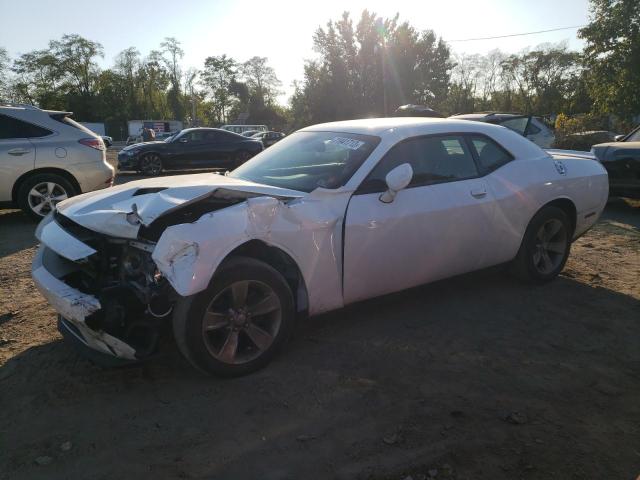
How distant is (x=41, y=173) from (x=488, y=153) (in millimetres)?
6361

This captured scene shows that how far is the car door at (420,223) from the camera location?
3.38 metres

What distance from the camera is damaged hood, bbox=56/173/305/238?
113 inches

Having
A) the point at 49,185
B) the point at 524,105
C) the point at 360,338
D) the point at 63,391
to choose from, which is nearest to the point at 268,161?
the point at 360,338

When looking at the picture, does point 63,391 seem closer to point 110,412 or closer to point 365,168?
point 110,412

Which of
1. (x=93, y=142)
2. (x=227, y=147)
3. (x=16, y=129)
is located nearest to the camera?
(x=16, y=129)

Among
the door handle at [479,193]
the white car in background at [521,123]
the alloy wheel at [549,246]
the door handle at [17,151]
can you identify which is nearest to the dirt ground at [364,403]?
the alloy wheel at [549,246]

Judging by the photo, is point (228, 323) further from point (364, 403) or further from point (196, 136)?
point (196, 136)

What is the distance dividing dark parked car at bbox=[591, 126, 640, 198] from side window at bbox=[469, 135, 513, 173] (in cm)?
498

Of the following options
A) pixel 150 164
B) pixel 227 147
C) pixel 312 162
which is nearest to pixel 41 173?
pixel 312 162

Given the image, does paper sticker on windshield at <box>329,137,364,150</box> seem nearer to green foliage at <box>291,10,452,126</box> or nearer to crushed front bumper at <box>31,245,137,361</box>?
crushed front bumper at <box>31,245,137,361</box>

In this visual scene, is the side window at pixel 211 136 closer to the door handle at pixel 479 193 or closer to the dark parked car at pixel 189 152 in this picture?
the dark parked car at pixel 189 152

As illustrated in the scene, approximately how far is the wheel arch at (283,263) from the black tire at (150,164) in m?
12.9

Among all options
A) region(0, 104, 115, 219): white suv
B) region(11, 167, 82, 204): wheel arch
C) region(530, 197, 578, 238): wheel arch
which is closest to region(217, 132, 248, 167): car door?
region(0, 104, 115, 219): white suv

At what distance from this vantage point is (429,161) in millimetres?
3854
